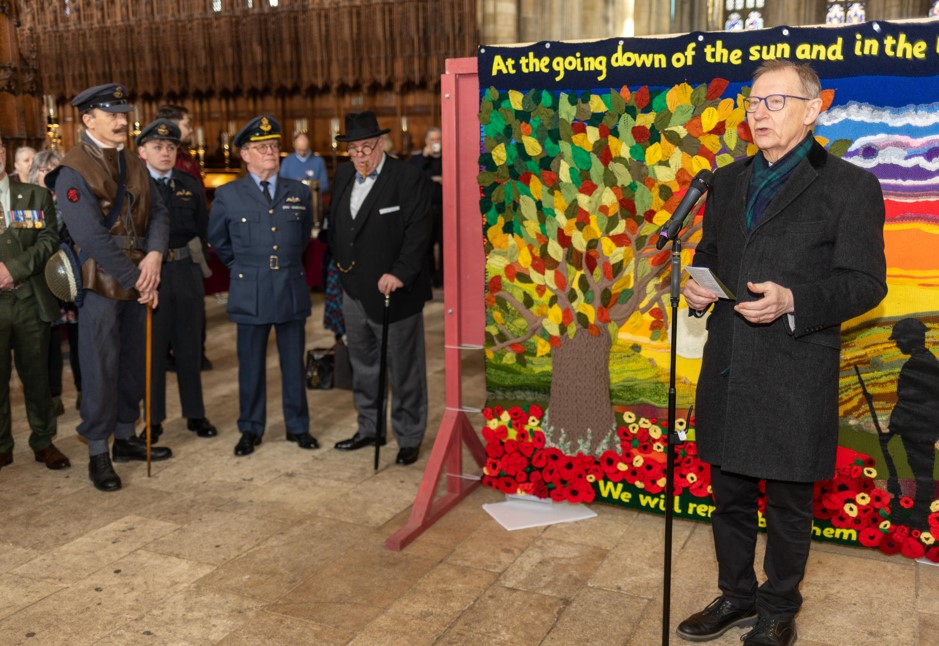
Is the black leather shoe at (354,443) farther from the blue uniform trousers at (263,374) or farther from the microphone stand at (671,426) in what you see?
the microphone stand at (671,426)

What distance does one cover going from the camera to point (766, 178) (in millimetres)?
2559

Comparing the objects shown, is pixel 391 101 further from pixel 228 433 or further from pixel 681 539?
pixel 681 539

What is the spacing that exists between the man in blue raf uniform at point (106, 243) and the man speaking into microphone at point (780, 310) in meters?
2.77

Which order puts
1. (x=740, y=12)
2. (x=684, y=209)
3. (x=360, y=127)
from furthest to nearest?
1. (x=740, y=12)
2. (x=360, y=127)
3. (x=684, y=209)

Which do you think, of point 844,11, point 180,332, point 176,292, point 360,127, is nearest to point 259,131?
point 360,127

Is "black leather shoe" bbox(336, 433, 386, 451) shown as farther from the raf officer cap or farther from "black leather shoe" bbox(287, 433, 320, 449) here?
the raf officer cap

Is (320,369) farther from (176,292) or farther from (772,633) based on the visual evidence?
(772,633)

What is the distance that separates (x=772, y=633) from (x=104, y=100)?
350 cm

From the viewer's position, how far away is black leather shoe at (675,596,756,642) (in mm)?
2834

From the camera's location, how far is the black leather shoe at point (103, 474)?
422 cm

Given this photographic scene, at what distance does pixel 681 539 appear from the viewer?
3605mm

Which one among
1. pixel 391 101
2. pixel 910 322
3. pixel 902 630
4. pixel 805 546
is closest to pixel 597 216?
pixel 910 322

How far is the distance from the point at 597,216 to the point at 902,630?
184 centimetres

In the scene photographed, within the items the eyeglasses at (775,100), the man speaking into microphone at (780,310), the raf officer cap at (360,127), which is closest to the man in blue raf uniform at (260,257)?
the raf officer cap at (360,127)
